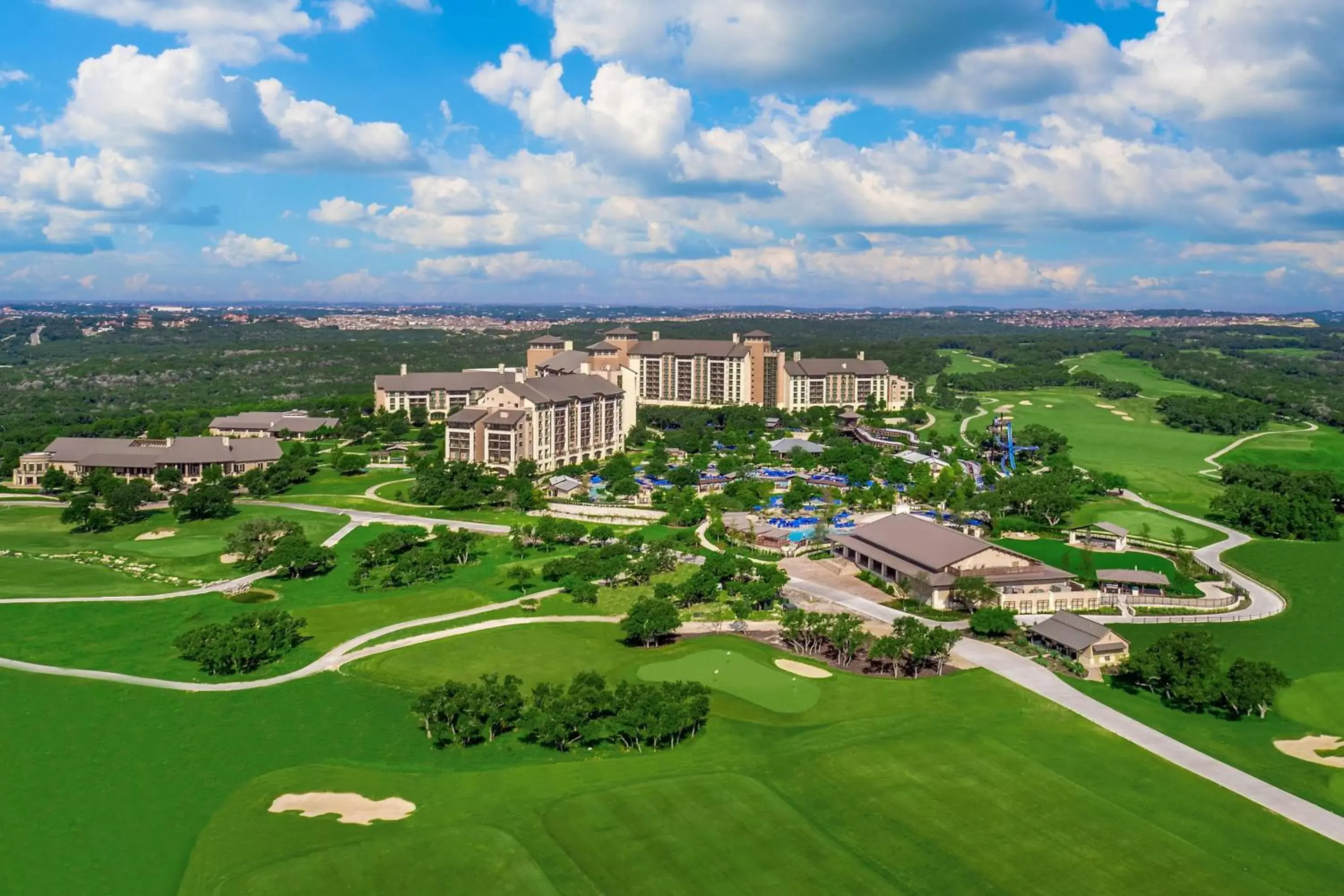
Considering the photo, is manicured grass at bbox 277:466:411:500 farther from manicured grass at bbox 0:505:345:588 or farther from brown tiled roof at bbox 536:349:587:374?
brown tiled roof at bbox 536:349:587:374

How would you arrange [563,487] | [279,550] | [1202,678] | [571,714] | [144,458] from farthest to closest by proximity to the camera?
[563,487], [144,458], [279,550], [1202,678], [571,714]

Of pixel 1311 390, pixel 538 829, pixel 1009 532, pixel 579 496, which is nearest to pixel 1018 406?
pixel 1311 390

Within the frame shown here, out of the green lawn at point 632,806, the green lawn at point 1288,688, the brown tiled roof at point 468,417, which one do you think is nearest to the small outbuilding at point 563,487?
the brown tiled roof at point 468,417

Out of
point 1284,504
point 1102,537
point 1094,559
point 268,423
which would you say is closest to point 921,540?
point 1094,559

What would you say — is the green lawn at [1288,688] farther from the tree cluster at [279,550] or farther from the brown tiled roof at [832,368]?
the brown tiled roof at [832,368]

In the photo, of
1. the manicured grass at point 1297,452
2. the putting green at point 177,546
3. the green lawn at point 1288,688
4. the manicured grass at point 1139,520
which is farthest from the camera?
the manicured grass at point 1297,452

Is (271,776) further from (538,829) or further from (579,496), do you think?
(579,496)

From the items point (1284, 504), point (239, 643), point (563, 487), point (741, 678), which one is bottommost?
point (741, 678)

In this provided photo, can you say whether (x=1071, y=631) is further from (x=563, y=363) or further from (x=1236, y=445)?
(x=563, y=363)
